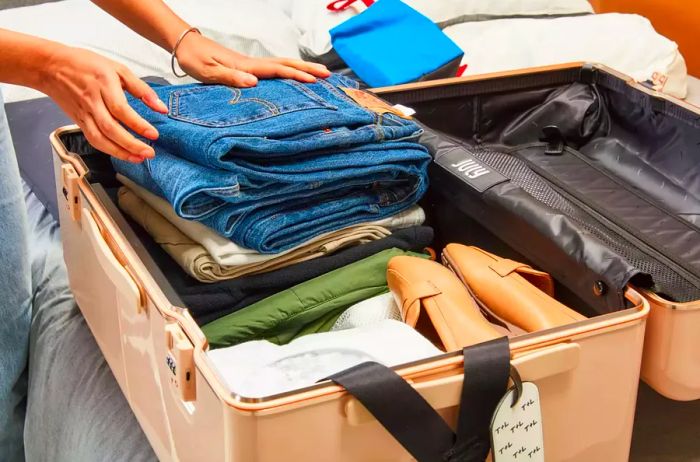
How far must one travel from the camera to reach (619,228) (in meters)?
1.04

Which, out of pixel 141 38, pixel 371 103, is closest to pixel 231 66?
pixel 371 103

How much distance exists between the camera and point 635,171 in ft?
4.00

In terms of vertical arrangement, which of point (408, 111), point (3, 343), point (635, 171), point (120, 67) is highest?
point (120, 67)

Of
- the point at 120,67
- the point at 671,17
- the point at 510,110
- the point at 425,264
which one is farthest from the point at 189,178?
the point at 671,17

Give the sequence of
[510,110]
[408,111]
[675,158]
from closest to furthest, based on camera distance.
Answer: [408,111] < [675,158] < [510,110]

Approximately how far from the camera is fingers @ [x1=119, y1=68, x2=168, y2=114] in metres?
0.85

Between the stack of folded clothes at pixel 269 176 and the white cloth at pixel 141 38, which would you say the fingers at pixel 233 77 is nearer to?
the stack of folded clothes at pixel 269 176

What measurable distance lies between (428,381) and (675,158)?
70 cm

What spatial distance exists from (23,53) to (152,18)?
0.90ft

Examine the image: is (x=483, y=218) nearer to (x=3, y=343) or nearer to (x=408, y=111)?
(x=408, y=111)

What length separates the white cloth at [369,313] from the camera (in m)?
0.87

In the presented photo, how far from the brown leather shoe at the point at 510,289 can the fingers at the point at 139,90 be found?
1.11 feet

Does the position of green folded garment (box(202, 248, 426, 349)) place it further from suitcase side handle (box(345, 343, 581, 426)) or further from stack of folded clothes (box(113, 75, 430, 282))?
suitcase side handle (box(345, 343, 581, 426))

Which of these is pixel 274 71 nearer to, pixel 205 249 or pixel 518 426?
pixel 205 249
